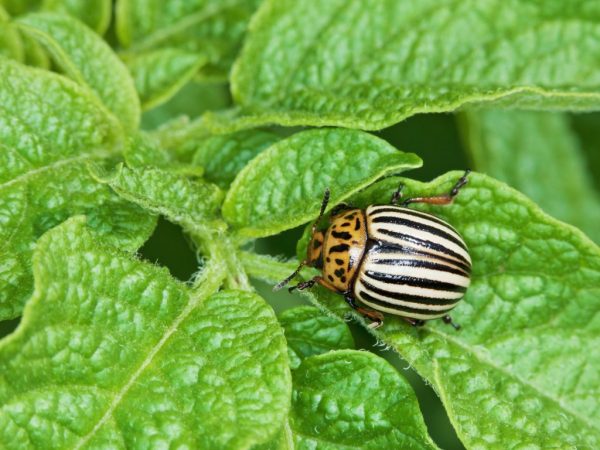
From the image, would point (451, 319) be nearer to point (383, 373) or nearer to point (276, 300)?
point (383, 373)

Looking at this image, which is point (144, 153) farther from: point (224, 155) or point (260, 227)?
point (260, 227)

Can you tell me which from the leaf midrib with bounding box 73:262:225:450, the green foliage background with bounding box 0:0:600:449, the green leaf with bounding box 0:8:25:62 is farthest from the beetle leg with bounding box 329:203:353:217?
the green leaf with bounding box 0:8:25:62

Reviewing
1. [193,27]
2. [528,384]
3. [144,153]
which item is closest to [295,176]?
[144,153]

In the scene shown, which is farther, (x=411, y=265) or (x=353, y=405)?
(x=411, y=265)

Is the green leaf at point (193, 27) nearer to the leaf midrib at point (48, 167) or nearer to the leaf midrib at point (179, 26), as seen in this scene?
the leaf midrib at point (179, 26)

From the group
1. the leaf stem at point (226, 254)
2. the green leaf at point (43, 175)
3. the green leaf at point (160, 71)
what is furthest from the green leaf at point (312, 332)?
the green leaf at point (160, 71)

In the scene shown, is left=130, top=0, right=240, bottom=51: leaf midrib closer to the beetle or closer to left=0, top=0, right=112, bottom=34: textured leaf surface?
left=0, top=0, right=112, bottom=34: textured leaf surface

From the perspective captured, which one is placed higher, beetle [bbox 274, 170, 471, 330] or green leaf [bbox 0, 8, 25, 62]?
green leaf [bbox 0, 8, 25, 62]
